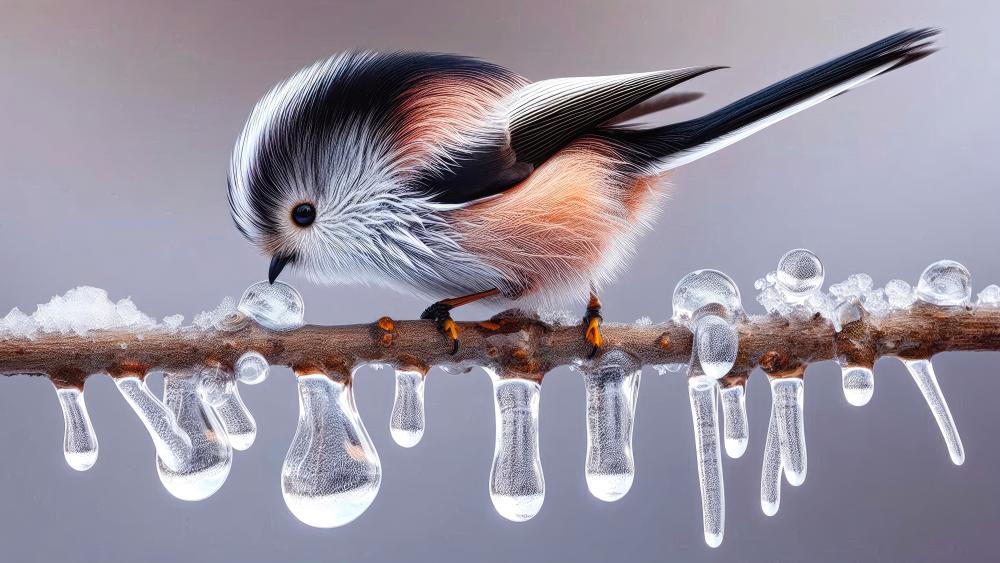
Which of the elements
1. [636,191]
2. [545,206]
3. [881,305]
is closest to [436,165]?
[545,206]

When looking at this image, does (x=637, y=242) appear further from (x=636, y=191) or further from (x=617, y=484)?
(x=617, y=484)

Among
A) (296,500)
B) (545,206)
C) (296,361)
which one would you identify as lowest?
(296,500)

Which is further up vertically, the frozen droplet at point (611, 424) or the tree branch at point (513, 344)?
the tree branch at point (513, 344)

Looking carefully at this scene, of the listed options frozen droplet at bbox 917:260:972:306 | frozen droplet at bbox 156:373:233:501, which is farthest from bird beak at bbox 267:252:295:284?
frozen droplet at bbox 917:260:972:306

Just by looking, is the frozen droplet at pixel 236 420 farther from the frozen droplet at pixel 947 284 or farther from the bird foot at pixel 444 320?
the frozen droplet at pixel 947 284

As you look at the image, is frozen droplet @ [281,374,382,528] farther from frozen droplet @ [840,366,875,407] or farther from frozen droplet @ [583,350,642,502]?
frozen droplet @ [840,366,875,407]

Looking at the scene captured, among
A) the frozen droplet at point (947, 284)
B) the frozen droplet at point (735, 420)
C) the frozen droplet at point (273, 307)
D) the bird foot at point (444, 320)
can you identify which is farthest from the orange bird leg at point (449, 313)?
the frozen droplet at point (947, 284)
